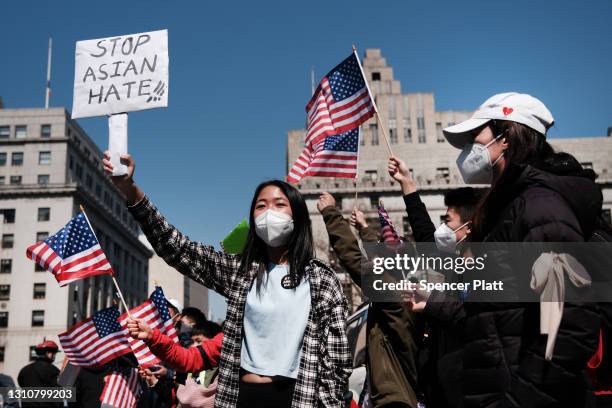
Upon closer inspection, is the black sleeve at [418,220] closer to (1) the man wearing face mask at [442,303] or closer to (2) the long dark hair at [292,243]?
(1) the man wearing face mask at [442,303]

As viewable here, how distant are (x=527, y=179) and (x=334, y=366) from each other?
1.48 m

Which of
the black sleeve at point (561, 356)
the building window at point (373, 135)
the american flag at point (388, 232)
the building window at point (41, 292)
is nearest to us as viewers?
the black sleeve at point (561, 356)

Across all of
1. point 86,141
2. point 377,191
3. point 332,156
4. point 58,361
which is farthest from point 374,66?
point 332,156

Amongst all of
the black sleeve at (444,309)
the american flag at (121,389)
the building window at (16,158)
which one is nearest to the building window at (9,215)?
the building window at (16,158)

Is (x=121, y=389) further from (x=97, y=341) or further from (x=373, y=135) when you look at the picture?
(x=373, y=135)

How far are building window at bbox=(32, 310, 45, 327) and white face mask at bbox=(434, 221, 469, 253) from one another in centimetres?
6053

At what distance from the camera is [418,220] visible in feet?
13.0

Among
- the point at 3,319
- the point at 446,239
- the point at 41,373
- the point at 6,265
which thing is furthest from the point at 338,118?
the point at 6,265

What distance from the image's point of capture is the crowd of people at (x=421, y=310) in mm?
1984

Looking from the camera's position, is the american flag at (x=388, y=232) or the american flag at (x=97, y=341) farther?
the american flag at (x=97, y=341)

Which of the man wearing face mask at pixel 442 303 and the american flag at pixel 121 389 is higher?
the man wearing face mask at pixel 442 303

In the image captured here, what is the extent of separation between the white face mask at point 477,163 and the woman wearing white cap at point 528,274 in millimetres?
46

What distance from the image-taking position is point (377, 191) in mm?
53312

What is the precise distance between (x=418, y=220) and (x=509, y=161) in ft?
5.22
